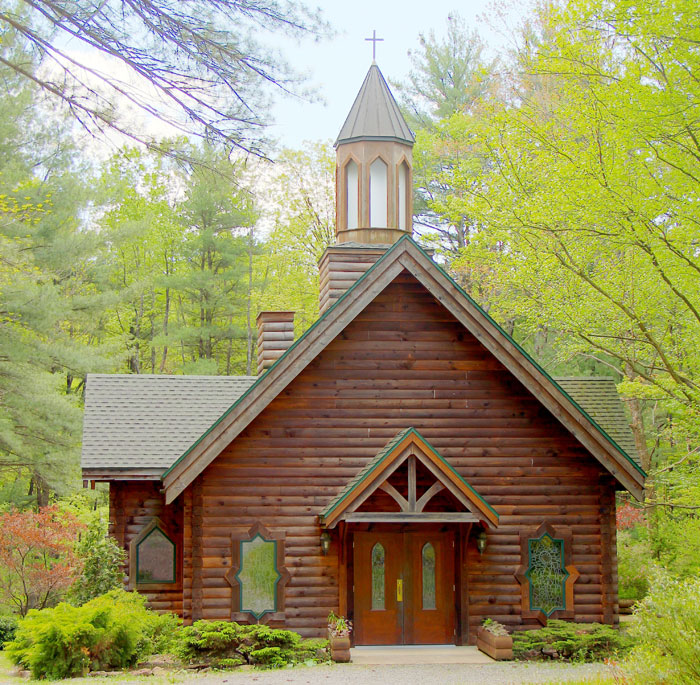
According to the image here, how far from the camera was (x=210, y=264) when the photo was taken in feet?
129

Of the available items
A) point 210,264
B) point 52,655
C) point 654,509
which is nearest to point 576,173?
point 654,509

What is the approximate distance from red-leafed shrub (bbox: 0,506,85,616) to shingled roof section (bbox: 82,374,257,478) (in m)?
3.64

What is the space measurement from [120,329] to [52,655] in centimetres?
2806

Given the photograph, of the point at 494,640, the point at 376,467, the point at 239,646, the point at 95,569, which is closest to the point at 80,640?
the point at 239,646

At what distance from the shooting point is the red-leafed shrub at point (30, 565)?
789 inches

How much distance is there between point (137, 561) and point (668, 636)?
10330 mm

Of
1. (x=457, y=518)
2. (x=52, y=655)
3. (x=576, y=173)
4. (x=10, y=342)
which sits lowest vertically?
(x=52, y=655)

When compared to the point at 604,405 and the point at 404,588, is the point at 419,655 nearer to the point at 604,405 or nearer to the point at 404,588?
the point at 404,588

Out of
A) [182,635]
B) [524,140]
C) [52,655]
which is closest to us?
[52,655]

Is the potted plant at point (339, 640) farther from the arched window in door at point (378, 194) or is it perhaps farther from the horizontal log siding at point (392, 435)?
the arched window in door at point (378, 194)

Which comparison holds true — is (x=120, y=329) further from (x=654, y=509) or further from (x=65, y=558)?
(x=654, y=509)

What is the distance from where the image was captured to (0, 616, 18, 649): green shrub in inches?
701

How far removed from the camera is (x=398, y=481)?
51.6 feet

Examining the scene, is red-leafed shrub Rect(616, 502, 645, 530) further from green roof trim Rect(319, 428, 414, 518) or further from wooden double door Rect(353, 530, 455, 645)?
green roof trim Rect(319, 428, 414, 518)
